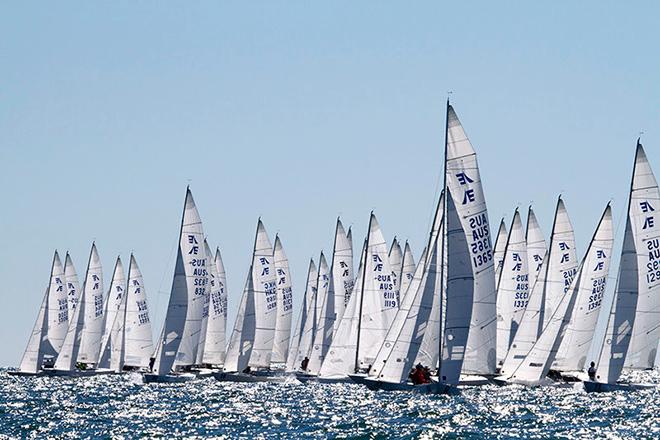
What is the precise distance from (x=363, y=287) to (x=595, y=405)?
57.4ft

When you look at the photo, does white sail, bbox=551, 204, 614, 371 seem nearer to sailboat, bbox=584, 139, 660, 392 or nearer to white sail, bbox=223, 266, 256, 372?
sailboat, bbox=584, 139, 660, 392

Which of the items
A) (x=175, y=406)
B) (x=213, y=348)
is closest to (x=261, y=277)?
(x=213, y=348)

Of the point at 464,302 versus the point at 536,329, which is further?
the point at 536,329

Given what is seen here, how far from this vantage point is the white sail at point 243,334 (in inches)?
2785

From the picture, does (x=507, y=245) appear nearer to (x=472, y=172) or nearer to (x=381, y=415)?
(x=472, y=172)

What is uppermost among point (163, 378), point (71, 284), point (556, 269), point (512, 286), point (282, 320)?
point (71, 284)

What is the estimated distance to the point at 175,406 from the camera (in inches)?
2026

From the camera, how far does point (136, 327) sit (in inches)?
2987

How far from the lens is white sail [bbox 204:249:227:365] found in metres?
79.6

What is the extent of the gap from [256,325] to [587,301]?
1967 centimetres

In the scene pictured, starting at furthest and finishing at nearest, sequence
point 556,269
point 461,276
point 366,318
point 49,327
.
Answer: point 49,327
point 556,269
point 366,318
point 461,276

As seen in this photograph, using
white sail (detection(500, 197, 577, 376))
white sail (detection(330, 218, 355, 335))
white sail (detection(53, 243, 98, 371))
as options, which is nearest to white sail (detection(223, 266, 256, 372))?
white sail (detection(330, 218, 355, 335))

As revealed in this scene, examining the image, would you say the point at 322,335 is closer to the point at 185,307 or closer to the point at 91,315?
the point at 185,307

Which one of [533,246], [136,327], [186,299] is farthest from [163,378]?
[533,246]
